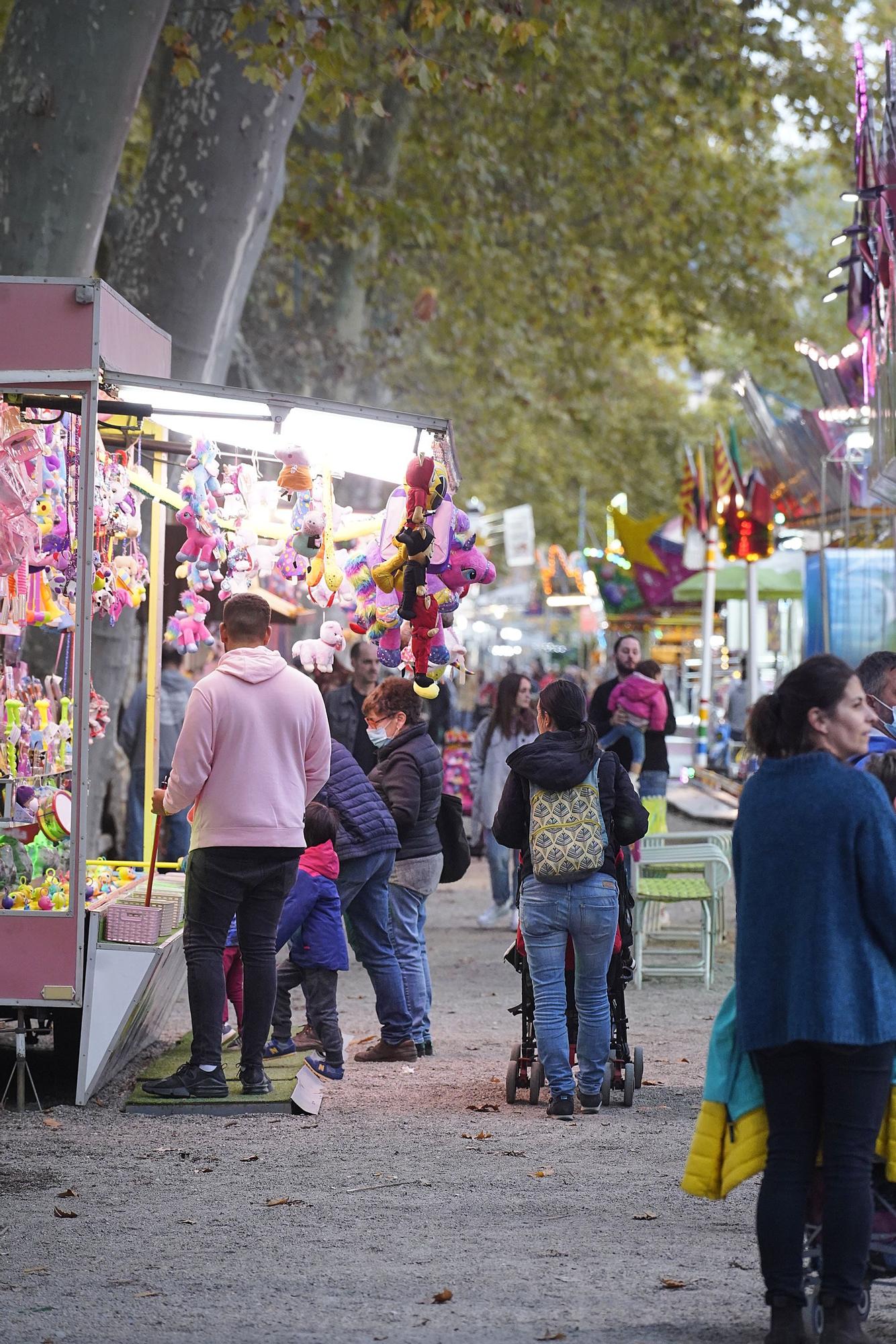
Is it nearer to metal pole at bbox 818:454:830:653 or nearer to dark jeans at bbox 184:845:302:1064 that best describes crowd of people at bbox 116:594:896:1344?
dark jeans at bbox 184:845:302:1064

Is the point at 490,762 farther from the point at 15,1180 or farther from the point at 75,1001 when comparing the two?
the point at 15,1180

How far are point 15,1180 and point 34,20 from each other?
6738 mm

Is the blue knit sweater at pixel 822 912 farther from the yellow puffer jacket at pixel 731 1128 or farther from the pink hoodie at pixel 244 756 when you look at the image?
the pink hoodie at pixel 244 756

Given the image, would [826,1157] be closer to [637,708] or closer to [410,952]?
[410,952]

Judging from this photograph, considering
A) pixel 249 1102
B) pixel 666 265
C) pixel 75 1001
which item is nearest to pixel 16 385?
pixel 75 1001

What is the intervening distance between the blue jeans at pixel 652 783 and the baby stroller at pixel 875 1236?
27.2 feet

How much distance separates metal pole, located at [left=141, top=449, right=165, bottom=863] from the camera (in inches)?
362

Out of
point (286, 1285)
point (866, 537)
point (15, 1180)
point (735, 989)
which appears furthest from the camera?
point (866, 537)

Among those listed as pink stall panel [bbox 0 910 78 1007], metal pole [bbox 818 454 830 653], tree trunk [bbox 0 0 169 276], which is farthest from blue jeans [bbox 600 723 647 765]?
pink stall panel [bbox 0 910 78 1007]

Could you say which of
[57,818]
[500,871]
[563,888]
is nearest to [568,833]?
[563,888]

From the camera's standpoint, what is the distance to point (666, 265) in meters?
22.0

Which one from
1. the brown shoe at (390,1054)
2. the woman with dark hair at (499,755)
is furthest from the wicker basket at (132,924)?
the woman with dark hair at (499,755)

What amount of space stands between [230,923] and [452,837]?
1.72m

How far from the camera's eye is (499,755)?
12.7 meters
